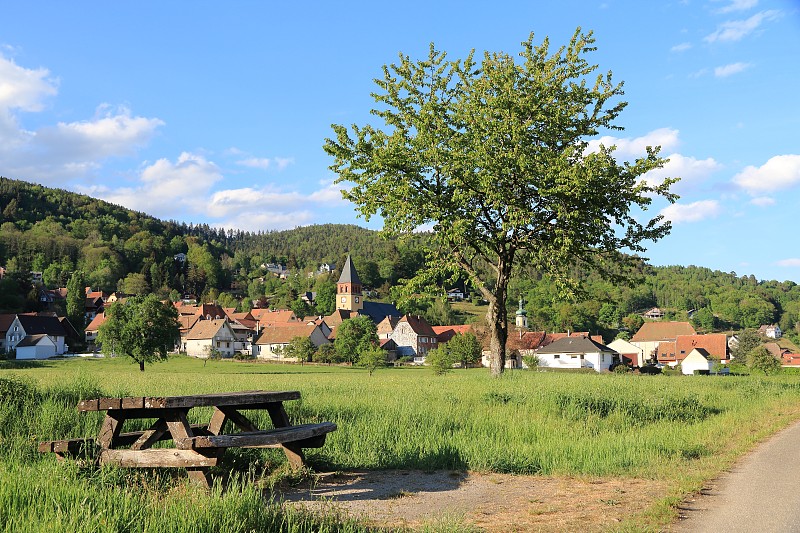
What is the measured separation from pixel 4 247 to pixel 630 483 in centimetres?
21127

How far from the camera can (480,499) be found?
24.2 feet

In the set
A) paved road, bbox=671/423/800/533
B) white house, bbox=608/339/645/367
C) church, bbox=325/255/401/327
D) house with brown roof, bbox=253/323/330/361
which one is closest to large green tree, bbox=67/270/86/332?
house with brown roof, bbox=253/323/330/361

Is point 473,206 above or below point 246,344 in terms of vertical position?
above

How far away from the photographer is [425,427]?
36.5ft

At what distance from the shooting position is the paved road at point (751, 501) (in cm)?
625

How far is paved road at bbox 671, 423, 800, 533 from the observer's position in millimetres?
6246

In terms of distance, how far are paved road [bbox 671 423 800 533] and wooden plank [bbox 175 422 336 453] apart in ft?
13.4

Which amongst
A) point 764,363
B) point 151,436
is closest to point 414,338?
point 764,363

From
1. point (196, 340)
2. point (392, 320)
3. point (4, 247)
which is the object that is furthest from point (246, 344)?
point (4, 247)

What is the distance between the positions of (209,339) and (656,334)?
284 ft

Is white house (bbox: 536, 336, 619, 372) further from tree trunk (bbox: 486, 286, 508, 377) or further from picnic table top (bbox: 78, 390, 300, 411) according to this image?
picnic table top (bbox: 78, 390, 300, 411)

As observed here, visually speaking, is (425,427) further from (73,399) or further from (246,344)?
(246,344)

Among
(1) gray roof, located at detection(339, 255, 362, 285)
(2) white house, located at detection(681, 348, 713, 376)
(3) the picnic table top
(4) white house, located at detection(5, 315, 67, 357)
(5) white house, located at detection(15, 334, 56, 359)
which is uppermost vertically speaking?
(1) gray roof, located at detection(339, 255, 362, 285)

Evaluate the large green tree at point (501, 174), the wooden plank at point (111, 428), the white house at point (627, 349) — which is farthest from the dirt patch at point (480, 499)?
the white house at point (627, 349)
